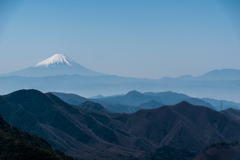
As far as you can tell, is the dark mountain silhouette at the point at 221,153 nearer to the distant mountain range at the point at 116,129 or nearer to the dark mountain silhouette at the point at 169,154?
the dark mountain silhouette at the point at 169,154

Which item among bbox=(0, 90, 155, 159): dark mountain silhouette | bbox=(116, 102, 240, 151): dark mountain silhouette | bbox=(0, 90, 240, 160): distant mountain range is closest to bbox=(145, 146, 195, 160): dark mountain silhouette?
bbox=(0, 90, 240, 160): distant mountain range

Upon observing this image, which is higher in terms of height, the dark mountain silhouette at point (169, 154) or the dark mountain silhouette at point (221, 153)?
the dark mountain silhouette at point (221, 153)

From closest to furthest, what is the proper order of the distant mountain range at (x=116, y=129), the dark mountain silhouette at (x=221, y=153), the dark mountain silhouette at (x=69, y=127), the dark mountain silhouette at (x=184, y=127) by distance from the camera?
the dark mountain silhouette at (x=221, y=153) → the dark mountain silhouette at (x=69, y=127) → the distant mountain range at (x=116, y=129) → the dark mountain silhouette at (x=184, y=127)

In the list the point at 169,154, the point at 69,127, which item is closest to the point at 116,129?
the point at 69,127

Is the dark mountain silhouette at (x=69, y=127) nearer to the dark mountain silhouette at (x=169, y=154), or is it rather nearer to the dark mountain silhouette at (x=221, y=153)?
the dark mountain silhouette at (x=169, y=154)

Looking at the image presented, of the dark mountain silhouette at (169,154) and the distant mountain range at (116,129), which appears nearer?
the dark mountain silhouette at (169,154)

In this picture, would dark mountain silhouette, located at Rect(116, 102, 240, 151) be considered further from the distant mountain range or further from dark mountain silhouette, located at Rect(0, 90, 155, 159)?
dark mountain silhouette, located at Rect(0, 90, 155, 159)

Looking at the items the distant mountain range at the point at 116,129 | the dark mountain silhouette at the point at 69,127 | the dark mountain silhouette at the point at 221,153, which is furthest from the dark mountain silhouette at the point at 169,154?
the dark mountain silhouette at the point at 221,153

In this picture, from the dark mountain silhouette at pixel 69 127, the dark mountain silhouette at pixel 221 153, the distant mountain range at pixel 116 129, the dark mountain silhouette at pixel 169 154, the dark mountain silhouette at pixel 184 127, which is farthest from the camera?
the dark mountain silhouette at pixel 184 127
